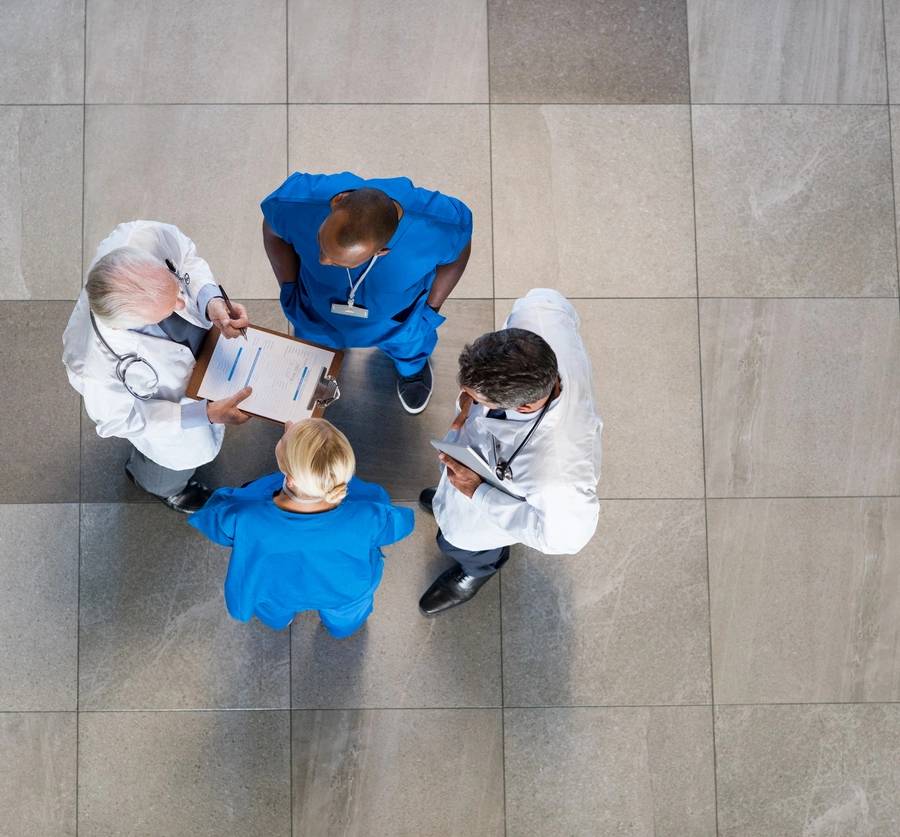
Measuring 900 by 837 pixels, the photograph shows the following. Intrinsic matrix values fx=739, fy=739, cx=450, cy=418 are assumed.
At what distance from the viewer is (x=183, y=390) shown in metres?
2.52

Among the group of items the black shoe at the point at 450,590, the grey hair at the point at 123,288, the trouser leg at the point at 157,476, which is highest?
the grey hair at the point at 123,288

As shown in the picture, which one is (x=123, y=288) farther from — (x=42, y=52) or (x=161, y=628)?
(x=42, y=52)

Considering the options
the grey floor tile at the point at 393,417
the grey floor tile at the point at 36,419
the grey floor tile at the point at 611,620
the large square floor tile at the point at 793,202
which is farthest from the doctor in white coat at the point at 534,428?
the grey floor tile at the point at 36,419

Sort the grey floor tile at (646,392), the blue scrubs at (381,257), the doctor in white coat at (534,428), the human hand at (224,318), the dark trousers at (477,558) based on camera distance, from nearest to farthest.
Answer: the doctor in white coat at (534,428), the blue scrubs at (381,257), the human hand at (224,318), the dark trousers at (477,558), the grey floor tile at (646,392)

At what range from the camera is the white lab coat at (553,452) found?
2.13 meters

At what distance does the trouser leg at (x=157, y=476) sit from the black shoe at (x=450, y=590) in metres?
1.14

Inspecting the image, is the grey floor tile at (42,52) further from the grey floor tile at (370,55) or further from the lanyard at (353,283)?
the lanyard at (353,283)

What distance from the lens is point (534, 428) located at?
6.97ft

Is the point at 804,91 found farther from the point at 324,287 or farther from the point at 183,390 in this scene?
the point at 183,390

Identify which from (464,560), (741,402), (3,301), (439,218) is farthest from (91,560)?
(741,402)

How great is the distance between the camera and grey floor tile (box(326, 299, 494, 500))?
11.0 ft

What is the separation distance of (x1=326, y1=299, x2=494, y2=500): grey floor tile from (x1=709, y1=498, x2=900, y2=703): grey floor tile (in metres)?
1.32

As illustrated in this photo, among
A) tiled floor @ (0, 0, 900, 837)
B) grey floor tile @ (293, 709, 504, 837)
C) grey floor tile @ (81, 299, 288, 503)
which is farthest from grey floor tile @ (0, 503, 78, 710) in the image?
grey floor tile @ (293, 709, 504, 837)

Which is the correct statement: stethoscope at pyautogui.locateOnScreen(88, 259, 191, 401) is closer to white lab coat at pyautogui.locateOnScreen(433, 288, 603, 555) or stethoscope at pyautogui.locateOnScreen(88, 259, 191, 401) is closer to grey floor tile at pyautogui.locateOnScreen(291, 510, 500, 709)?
white lab coat at pyautogui.locateOnScreen(433, 288, 603, 555)
